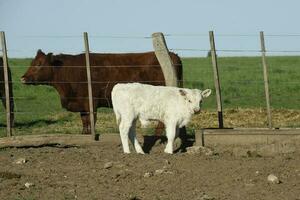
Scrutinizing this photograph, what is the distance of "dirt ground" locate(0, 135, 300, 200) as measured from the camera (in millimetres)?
8812

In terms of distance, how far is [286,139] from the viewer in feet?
40.6

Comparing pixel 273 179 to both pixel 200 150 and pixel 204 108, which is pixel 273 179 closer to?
pixel 200 150

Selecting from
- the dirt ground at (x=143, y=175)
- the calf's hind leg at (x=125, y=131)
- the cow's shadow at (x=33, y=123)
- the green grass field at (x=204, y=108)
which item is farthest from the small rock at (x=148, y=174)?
the cow's shadow at (x=33, y=123)

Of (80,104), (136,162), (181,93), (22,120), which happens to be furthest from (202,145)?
(22,120)

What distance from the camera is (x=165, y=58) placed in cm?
1367

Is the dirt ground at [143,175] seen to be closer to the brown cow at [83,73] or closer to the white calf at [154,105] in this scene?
the white calf at [154,105]

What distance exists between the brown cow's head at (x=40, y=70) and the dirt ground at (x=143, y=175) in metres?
5.08

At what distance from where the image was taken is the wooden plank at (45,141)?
12.9 meters

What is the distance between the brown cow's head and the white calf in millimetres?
4849

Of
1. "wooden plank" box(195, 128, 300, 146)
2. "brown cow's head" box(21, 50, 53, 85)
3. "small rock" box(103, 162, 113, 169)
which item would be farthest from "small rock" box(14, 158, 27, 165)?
"brown cow's head" box(21, 50, 53, 85)

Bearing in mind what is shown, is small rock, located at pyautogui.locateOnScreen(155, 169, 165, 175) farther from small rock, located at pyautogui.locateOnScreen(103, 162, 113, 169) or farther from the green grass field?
the green grass field

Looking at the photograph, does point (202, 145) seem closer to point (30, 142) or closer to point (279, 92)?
point (30, 142)

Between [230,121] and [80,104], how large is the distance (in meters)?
3.76

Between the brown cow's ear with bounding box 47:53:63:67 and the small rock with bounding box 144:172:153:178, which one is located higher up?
the brown cow's ear with bounding box 47:53:63:67
